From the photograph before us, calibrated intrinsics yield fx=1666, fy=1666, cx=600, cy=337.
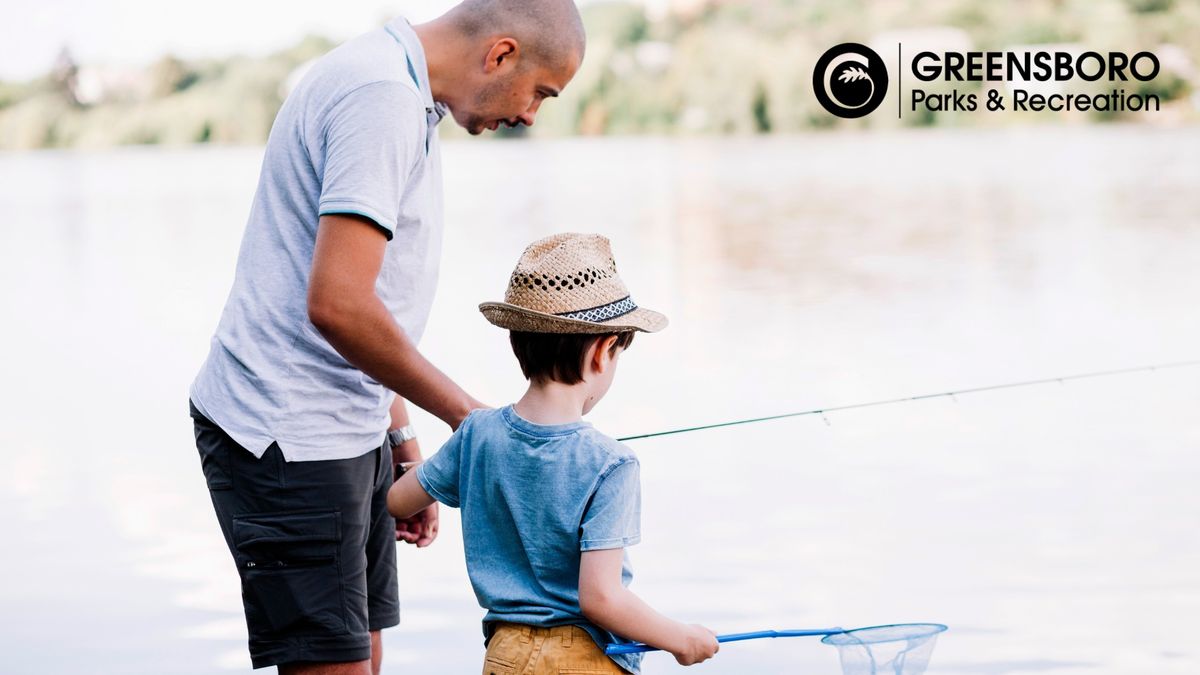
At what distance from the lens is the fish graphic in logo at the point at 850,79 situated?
2109 centimetres

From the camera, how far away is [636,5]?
3859 centimetres

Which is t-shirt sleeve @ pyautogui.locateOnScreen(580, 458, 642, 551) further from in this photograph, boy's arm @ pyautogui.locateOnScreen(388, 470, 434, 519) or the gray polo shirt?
the gray polo shirt

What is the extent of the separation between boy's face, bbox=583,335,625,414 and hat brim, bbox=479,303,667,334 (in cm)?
3

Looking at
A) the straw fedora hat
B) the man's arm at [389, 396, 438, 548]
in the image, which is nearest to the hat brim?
the straw fedora hat

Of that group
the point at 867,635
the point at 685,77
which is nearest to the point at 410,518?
the point at 867,635

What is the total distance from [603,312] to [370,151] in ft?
1.15

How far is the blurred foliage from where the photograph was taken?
3159cm

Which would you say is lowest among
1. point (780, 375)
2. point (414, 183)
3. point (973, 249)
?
point (414, 183)

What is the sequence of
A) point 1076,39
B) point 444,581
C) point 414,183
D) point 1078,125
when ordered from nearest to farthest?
point 414,183, point 444,581, point 1076,39, point 1078,125

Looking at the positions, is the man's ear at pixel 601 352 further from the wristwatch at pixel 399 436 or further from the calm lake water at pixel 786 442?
the calm lake water at pixel 786 442

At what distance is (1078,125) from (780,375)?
1080 inches

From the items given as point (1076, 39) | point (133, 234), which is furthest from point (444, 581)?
point (1076, 39)

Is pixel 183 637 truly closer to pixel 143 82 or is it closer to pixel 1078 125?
pixel 1078 125

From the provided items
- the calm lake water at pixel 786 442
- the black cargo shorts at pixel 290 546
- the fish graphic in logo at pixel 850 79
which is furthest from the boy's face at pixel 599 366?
the fish graphic in logo at pixel 850 79
